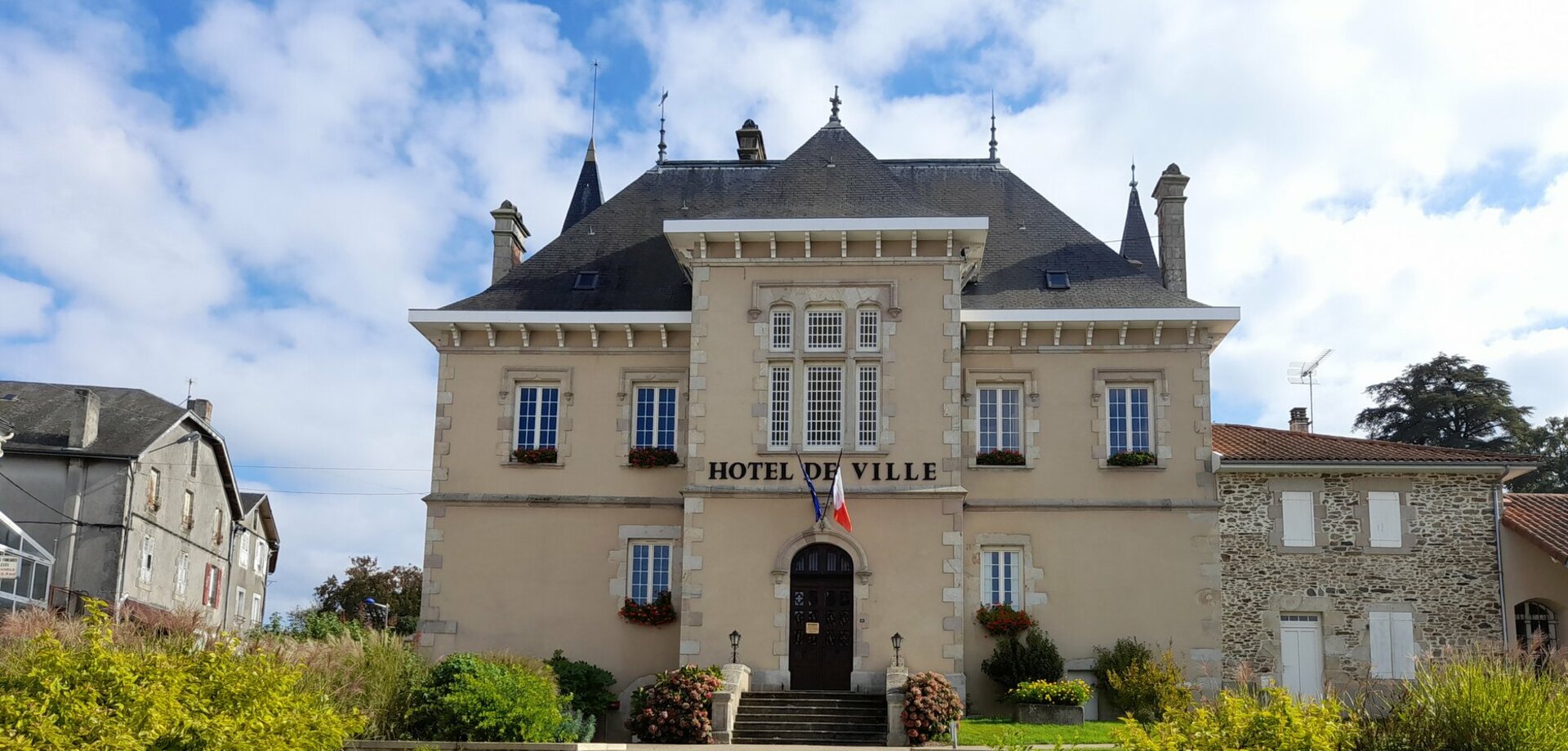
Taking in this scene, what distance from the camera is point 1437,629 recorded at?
1989 centimetres

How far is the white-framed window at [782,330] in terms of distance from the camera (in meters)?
19.9

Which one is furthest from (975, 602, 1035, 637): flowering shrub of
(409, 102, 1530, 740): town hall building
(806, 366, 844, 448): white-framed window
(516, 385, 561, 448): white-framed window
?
(516, 385, 561, 448): white-framed window

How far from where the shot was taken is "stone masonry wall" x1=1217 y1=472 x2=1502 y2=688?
19.9m

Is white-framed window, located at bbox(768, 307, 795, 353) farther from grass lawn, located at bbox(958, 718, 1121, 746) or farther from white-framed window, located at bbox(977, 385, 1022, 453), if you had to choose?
grass lawn, located at bbox(958, 718, 1121, 746)

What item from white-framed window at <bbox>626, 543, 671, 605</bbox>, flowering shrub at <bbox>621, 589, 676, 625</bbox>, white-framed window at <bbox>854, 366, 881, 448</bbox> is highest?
white-framed window at <bbox>854, 366, 881, 448</bbox>

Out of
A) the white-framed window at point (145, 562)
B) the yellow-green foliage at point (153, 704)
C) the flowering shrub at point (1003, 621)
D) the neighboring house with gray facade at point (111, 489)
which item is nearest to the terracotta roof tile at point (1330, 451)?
the flowering shrub at point (1003, 621)

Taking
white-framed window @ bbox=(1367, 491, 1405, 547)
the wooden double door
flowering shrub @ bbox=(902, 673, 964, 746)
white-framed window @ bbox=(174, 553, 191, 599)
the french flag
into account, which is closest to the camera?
flowering shrub @ bbox=(902, 673, 964, 746)

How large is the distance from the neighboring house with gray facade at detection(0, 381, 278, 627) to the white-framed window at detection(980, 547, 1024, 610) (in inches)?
501

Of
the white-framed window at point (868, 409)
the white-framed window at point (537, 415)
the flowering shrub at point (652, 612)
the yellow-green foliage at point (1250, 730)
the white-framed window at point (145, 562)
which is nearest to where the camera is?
the yellow-green foliage at point (1250, 730)

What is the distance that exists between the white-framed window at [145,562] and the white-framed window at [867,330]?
16.0 metres

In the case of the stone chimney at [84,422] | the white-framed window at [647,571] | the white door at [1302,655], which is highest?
the stone chimney at [84,422]

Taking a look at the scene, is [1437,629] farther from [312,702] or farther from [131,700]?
[131,700]

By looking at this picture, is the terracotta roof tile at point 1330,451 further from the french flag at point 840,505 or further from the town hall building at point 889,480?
the french flag at point 840,505

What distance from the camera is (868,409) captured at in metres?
19.6
